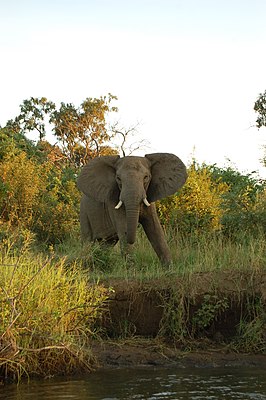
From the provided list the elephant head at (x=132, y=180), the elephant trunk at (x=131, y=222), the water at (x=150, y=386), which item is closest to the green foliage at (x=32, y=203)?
the elephant head at (x=132, y=180)

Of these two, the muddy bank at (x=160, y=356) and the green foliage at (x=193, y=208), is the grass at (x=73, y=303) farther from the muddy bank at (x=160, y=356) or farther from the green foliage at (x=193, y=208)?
the green foliage at (x=193, y=208)

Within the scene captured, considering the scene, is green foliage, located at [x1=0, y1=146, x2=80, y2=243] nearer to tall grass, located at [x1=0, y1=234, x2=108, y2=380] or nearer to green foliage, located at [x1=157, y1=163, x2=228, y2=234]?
green foliage, located at [x1=157, y1=163, x2=228, y2=234]

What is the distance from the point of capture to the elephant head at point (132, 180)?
11.1 meters

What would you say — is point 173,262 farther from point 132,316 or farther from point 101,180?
point 132,316

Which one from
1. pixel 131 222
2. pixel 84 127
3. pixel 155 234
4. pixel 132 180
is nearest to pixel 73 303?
pixel 131 222

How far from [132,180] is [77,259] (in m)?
1.44

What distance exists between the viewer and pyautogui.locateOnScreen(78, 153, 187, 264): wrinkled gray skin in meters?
11.2

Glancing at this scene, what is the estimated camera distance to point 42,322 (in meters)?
7.96

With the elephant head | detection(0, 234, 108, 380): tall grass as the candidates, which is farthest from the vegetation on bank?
the elephant head

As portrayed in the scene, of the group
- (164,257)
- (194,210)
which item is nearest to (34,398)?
(164,257)

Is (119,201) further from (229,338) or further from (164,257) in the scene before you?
(229,338)

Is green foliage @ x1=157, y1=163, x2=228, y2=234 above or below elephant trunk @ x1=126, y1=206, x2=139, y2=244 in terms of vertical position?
above

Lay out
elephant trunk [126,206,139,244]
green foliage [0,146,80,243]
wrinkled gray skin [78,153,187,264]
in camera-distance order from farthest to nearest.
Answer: green foliage [0,146,80,243] → wrinkled gray skin [78,153,187,264] → elephant trunk [126,206,139,244]

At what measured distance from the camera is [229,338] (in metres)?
9.76
